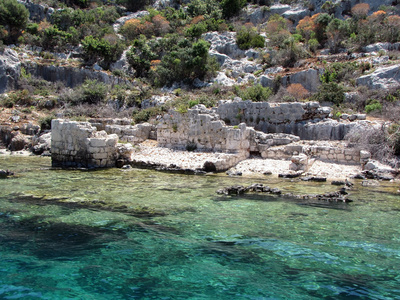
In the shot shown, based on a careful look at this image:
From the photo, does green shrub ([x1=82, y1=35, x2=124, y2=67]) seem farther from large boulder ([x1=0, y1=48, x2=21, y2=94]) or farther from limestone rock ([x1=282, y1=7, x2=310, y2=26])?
limestone rock ([x1=282, y1=7, x2=310, y2=26])

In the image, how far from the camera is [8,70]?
32406 mm

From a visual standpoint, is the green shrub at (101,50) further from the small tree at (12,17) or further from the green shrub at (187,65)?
the small tree at (12,17)

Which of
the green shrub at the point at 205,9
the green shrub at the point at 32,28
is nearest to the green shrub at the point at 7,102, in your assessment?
the green shrub at the point at 32,28

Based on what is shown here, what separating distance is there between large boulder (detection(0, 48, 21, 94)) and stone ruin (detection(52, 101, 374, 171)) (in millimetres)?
19175

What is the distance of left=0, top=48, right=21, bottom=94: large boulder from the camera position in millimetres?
31672

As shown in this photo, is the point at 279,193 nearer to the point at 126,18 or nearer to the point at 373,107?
the point at 373,107

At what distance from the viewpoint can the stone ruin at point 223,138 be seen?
14.8 m

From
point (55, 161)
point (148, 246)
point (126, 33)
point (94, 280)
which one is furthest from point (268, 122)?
point (126, 33)

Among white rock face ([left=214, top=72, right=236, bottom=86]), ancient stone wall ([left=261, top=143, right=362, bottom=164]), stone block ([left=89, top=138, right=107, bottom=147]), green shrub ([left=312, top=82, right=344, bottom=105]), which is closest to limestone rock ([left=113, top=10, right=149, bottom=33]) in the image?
white rock face ([left=214, top=72, right=236, bottom=86])

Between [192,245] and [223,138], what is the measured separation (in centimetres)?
1013

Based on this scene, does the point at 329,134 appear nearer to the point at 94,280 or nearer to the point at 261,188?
the point at 261,188

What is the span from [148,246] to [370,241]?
3945 mm

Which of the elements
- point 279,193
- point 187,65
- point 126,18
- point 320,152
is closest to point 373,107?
point 320,152

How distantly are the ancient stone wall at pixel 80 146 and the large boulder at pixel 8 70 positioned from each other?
65.6 feet
